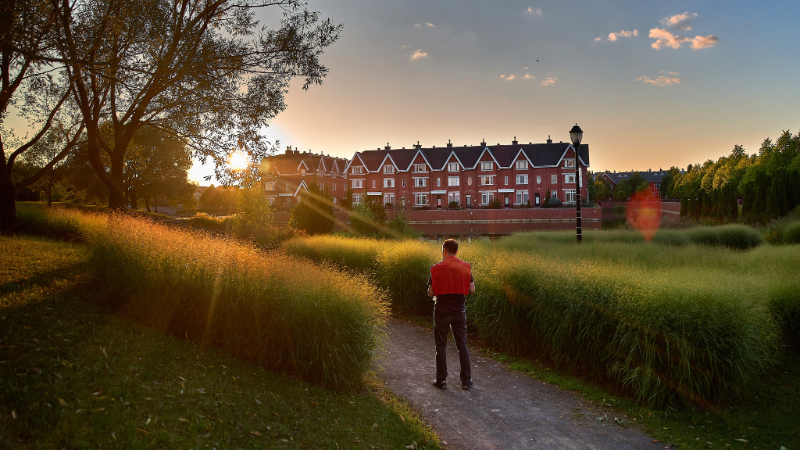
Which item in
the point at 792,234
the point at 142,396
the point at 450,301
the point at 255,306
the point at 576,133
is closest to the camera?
the point at 142,396

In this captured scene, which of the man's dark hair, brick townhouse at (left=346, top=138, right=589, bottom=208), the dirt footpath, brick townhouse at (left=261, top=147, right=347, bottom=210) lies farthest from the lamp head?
brick townhouse at (left=261, top=147, right=347, bottom=210)

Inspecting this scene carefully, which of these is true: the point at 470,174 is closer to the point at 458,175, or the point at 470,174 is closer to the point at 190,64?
the point at 458,175

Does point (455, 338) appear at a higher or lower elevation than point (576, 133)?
lower

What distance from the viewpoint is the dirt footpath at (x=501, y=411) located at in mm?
5609

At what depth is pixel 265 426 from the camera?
4.89 m

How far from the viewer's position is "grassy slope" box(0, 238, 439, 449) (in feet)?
13.1

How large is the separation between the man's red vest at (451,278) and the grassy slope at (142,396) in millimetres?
1856

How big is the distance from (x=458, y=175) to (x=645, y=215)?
24872mm

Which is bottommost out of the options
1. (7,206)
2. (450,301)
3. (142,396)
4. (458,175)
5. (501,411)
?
(501,411)

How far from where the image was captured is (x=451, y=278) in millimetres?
7074

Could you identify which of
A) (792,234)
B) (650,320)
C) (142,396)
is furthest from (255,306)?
(792,234)

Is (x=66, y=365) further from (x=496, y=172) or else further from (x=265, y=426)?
(x=496, y=172)

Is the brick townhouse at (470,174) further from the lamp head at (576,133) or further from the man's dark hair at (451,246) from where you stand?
the man's dark hair at (451,246)

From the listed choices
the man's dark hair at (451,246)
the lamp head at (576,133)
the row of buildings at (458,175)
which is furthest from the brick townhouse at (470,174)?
the man's dark hair at (451,246)
